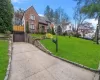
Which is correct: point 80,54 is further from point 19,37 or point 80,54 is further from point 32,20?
point 32,20

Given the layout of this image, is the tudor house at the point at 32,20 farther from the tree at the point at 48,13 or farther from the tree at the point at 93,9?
the tree at the point at 48,13

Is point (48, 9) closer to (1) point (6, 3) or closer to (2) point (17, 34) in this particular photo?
(2) point (17, 34)

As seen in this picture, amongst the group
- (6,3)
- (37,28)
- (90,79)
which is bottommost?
(90,79)

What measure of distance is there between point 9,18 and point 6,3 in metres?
2.75

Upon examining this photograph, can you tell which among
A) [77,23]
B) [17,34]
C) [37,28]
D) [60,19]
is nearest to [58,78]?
[17,34]

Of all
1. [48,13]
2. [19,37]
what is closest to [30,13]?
[19,37]

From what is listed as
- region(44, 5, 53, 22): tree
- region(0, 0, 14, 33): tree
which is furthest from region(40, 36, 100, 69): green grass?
region(44, 5, 53, 22): tree

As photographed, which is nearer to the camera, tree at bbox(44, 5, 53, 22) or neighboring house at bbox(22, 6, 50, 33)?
neighboring house at bbox(22, 6, 50, 33)

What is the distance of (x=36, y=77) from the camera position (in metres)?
10.7

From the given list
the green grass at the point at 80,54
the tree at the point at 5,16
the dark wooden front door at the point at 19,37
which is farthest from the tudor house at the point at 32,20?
the green grass at the point at 80,54

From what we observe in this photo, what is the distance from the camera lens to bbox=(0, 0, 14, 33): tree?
3142cm

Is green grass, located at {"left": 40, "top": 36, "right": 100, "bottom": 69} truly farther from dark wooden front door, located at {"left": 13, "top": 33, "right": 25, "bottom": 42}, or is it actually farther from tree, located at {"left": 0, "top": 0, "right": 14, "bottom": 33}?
dark wooden front door, located at {"left": 13, "top": 33, "right": 25, "bottom": 42}

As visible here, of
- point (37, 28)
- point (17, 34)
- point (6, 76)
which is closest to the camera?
point (6, 76)

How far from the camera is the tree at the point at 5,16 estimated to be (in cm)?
3142
